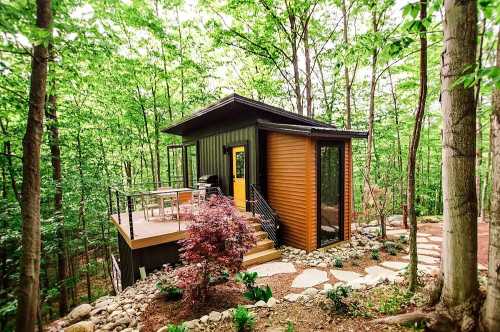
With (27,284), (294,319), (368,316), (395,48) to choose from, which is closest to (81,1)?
(27,284)

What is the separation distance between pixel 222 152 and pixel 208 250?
5.20m

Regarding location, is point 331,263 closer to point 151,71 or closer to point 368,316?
point 368,316

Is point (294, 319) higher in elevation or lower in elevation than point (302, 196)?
lower

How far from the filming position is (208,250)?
131 inches

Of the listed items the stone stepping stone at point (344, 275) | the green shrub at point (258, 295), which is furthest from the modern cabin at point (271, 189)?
the green shrub at point (258, 295)

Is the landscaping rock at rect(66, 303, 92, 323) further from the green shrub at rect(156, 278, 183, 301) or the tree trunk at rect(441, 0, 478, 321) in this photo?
the tree trunk at rect(441, 0, 478, 321)

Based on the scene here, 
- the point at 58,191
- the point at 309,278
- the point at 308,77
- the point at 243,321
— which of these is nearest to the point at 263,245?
the point at 309,278

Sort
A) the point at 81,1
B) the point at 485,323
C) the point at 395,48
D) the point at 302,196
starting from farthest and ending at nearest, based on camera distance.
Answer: the point at 302,196, the point at 81,1, the point at 395,48, the point at 485,323

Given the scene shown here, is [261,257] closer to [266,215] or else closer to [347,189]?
[266,215]

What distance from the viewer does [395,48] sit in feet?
7.49

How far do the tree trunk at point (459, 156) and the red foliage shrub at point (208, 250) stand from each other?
2.51 meters

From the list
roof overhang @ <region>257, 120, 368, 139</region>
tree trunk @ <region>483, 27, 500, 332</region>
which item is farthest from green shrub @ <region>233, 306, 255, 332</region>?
roof overhang @ <region>257, 120, 368, 139</region>

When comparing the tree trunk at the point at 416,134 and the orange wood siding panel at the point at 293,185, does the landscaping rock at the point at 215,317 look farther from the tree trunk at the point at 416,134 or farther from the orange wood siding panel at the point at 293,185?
the orange wood siding panel at the point at 293,185

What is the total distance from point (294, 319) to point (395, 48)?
3088 millimetres
